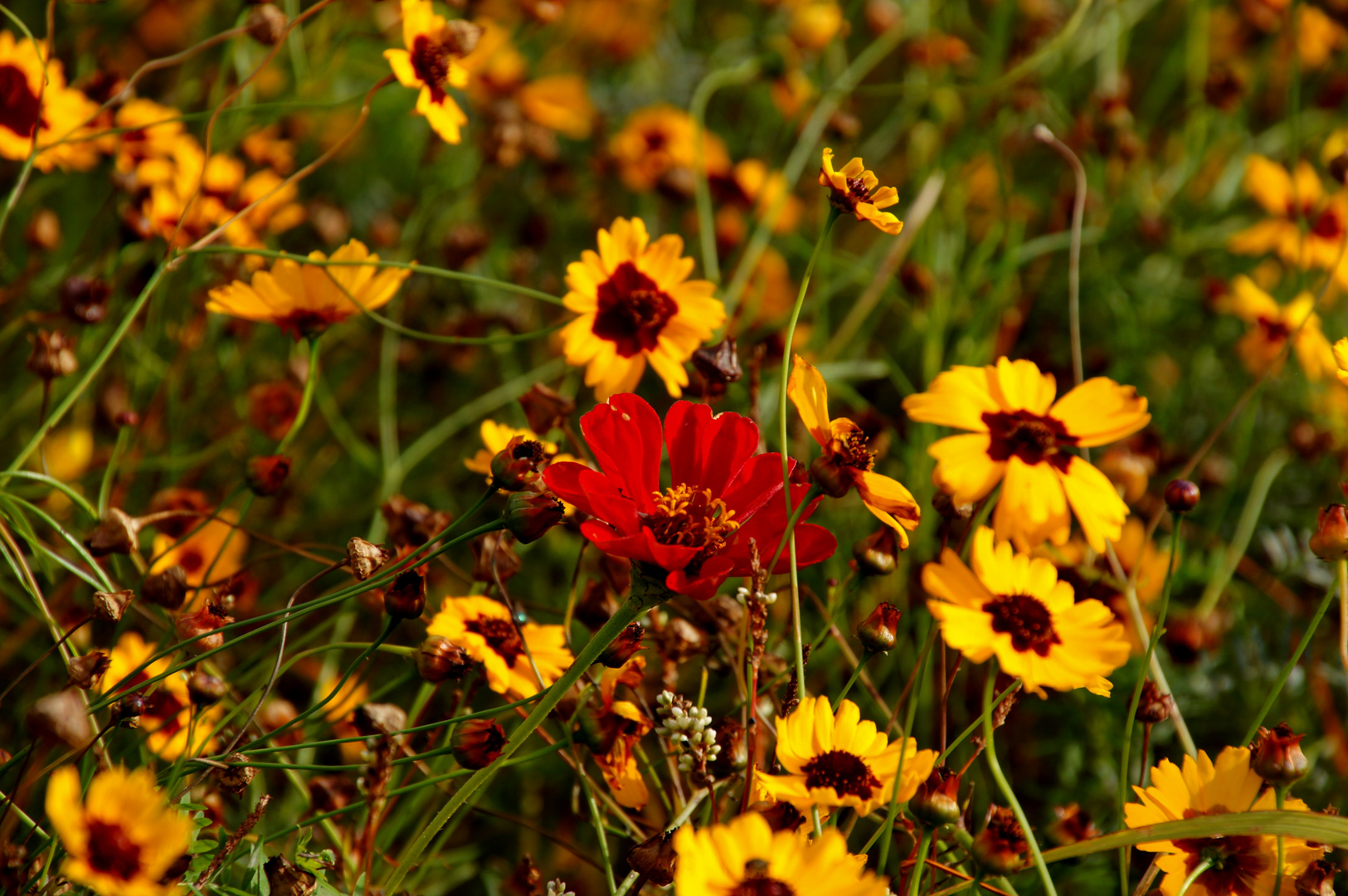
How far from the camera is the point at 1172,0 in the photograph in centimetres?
200

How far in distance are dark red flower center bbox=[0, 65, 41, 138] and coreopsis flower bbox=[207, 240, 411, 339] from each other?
215 mm

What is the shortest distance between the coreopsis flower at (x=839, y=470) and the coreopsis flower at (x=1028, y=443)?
0.03m

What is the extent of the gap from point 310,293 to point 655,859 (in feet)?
1.52

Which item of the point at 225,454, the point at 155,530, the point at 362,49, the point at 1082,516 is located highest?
the point at 1082,516

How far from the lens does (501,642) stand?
70cm

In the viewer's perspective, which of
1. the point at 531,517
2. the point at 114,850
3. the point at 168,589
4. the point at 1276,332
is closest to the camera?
the point at 114,850

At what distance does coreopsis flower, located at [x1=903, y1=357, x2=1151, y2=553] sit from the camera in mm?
616

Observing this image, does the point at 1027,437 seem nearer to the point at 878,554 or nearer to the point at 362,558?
the point at 878,554

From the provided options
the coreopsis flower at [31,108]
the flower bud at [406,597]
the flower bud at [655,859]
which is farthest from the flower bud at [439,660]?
the coreopsis flower at [31,108]

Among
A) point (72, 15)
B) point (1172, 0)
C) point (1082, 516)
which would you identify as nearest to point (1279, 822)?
point (1082, 516)

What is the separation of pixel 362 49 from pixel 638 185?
47cm

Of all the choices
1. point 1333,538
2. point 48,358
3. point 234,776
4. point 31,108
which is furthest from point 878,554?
point 31,108

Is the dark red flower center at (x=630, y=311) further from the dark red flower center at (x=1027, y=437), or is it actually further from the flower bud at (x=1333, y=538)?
the flower bud at (x=1333, y=538)

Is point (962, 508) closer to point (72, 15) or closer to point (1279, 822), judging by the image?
point (1279, 822)
